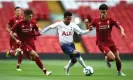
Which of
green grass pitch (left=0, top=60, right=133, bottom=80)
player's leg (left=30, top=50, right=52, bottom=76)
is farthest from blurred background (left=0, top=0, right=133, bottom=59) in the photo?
player's leg (left=30, top=50, right=52, bottom=76)

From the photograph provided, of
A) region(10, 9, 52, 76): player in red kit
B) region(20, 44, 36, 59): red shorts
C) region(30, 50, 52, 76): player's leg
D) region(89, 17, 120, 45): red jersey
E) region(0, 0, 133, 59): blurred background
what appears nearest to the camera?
region(30, 50, 52, 76): player's leg

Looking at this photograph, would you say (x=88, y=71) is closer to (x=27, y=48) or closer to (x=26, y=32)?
(x=27, y=48)

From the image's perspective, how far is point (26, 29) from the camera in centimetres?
1695

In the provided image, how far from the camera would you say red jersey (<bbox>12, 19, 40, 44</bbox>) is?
16859 mm

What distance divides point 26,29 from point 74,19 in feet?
62.9

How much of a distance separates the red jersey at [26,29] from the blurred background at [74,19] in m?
14.0

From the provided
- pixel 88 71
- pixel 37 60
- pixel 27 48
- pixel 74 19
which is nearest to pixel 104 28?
pixel 88 71

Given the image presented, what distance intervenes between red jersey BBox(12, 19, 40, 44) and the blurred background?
14.0 meters

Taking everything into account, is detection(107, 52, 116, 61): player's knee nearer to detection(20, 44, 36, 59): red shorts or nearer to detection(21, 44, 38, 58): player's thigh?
detection(21, 44, 38, 58): player's thigh

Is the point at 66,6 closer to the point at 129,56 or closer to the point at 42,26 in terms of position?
the point at 42,26

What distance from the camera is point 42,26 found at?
35281 mm

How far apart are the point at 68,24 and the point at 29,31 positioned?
1449 millimetres

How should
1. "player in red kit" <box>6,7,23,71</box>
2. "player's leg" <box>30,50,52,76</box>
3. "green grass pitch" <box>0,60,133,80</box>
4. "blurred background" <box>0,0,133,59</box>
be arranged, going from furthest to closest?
1. "blurred background" <box>0,0,133,59</box>
2. "player in red kit" <box>6,7,23,71</box>
3. "player's leg" <box>30,50,52,76</box>
4. "green grass pitch" <box>0,60,133,80</box>

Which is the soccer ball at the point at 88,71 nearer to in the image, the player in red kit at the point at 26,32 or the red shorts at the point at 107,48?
the red shorts at the point at 107,48
